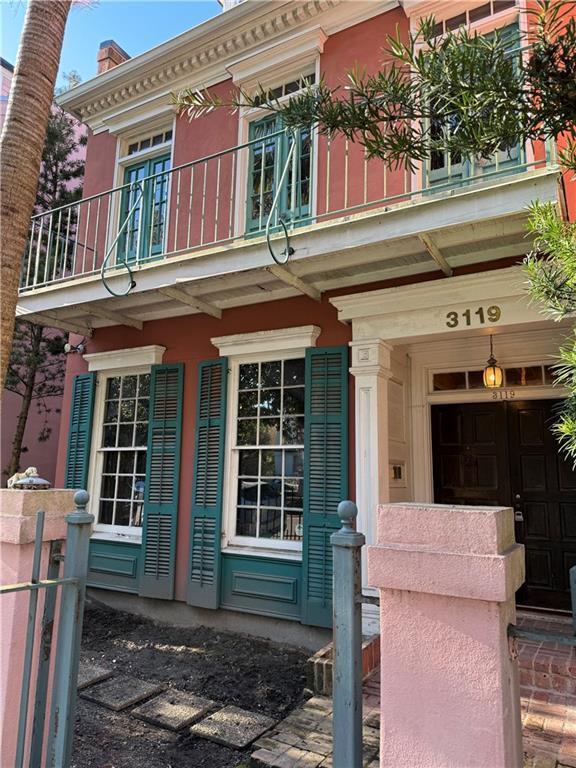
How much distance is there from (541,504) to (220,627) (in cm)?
372

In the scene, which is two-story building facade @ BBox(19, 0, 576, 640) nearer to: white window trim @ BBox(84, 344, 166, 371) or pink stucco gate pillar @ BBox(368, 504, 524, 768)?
white window trim @ BBox(84, 344, 166, 371)

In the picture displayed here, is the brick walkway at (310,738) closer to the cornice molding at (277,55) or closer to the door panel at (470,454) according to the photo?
the door panel at (470,454)

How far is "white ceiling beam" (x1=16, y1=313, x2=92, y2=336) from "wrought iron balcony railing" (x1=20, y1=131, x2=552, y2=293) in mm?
367

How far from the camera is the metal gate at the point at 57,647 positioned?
6.99 feet

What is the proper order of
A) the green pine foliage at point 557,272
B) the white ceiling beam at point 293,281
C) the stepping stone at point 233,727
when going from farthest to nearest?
1. the white ceiling beam at point 293,281
2. the stepping stone at point 233,727
3. the green pine foliage at point 557,272

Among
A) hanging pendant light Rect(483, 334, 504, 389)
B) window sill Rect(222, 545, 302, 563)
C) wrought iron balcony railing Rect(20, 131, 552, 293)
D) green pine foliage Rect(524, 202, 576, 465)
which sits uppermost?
wrought iron balcony railing Rect(20, 131, 552, 293)

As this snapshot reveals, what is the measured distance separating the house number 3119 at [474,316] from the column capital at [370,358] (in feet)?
2.32

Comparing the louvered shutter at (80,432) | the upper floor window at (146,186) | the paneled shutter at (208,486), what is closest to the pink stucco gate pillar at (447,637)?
the paneled shutter at (208,486)

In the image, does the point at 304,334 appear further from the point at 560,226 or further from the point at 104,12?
the point at 104,12

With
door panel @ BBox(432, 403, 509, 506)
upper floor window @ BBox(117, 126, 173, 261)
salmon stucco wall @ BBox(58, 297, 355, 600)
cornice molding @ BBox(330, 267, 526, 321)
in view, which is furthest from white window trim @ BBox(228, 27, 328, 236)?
door panel @ BBox(432, 403, 509, 506)

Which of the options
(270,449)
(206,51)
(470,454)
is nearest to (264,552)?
(270,449)

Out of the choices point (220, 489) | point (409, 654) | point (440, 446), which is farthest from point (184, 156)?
point (409, 654)

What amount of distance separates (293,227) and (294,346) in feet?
4.44

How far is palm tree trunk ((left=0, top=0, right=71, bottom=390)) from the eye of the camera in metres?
3.77
